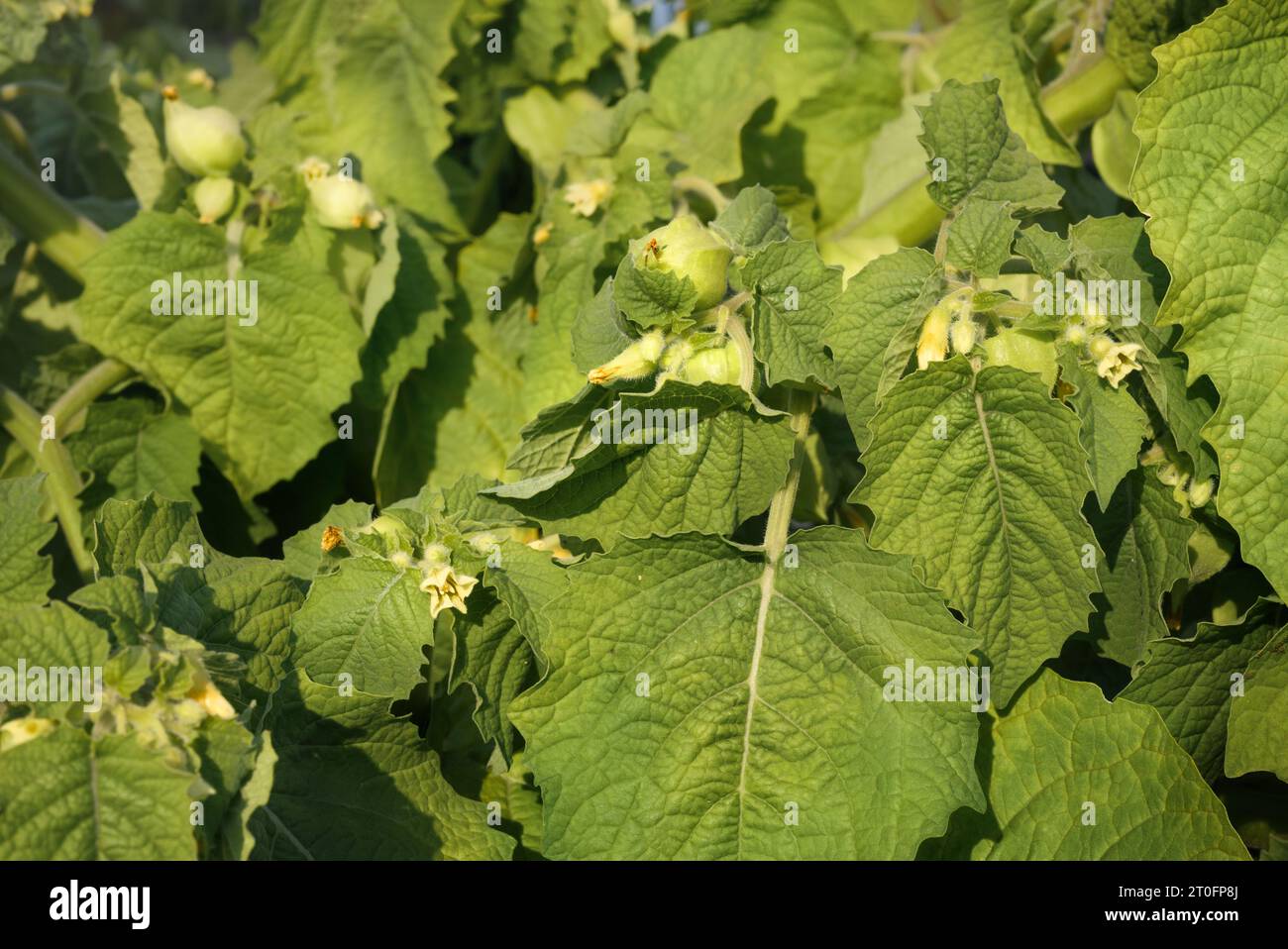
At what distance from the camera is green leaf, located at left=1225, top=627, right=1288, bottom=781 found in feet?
4.25

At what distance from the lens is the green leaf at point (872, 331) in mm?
1254

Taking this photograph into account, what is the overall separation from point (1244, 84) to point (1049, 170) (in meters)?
0.42

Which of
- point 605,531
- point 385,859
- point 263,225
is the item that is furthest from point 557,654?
point 263,225

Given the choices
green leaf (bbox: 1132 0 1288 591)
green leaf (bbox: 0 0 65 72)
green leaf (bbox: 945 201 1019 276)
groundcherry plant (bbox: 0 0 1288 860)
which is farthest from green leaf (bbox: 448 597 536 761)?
green leaf (bbox: 0 0 65 72)

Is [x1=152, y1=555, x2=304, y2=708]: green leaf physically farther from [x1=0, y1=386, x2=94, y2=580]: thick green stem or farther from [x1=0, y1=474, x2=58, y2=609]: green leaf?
[x1=0, y1=386, x2=94, y2=580]: thick green stem

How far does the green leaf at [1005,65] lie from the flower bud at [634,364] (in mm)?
739

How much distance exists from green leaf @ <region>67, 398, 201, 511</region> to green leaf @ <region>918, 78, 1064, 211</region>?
1044 millimetres

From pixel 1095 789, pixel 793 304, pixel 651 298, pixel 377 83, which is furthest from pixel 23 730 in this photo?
pixel 377 83

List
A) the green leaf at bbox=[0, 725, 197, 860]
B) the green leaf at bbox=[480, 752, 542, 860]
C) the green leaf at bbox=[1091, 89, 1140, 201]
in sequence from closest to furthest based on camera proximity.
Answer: the green leaf at bbox=[0, 725, 197, 860] < the green leaf at bbox=[480, 752, 542, 860] < the green leaf at bbox=[1091, 89, 1140, 201]

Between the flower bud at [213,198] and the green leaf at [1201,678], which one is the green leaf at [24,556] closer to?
the flower bud at [213,198]

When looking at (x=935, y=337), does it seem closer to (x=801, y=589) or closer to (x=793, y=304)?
(x=793, y=304)

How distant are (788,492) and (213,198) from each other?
2.94 feet

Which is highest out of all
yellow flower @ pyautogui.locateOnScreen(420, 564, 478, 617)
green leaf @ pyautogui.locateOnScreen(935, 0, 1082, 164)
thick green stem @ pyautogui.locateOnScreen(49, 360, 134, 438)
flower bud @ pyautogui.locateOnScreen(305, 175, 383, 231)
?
green leaf @ pyautogui.locateOnScreen(935, 0, 1082, 164)

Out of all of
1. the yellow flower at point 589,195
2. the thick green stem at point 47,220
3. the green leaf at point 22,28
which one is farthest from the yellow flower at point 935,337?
the green leaf at point 22,28
